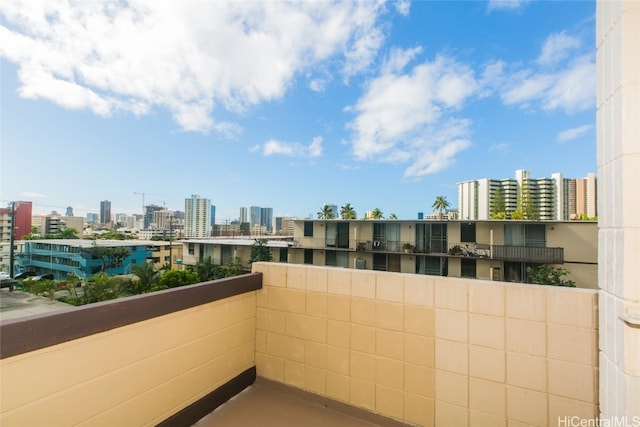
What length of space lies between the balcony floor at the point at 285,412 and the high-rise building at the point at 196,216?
162ft

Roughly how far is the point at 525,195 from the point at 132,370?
46.1m

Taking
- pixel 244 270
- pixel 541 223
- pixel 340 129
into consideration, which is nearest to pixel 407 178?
pixel 340 129

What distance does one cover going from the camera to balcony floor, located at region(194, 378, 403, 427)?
6.44ft

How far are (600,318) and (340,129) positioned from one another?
111ft

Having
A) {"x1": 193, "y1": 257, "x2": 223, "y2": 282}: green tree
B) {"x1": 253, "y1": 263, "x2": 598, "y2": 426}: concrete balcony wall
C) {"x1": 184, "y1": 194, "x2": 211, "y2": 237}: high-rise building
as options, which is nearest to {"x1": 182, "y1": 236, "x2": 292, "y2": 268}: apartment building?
Result: {"x1": 193, "y1": 257, "x2": 223, "y2": 282}: green tree

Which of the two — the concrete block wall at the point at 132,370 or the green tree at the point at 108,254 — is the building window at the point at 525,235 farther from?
the green tree at the point at 108,254

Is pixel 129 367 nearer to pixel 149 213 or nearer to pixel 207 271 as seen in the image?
pixel 207 271

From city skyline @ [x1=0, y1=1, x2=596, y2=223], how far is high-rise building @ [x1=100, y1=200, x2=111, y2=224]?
7.07 feet

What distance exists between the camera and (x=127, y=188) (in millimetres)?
44531

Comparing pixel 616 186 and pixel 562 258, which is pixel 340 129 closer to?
pixel 562 258

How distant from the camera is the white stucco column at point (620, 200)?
110 centimetres

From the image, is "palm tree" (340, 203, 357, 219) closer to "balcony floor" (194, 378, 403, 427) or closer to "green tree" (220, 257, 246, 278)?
"green tree" (220, 257, 246, 278)

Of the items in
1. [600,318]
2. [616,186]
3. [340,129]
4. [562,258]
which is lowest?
[562,258]

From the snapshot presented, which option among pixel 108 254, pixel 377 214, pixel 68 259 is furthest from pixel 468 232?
pixel 68 259
